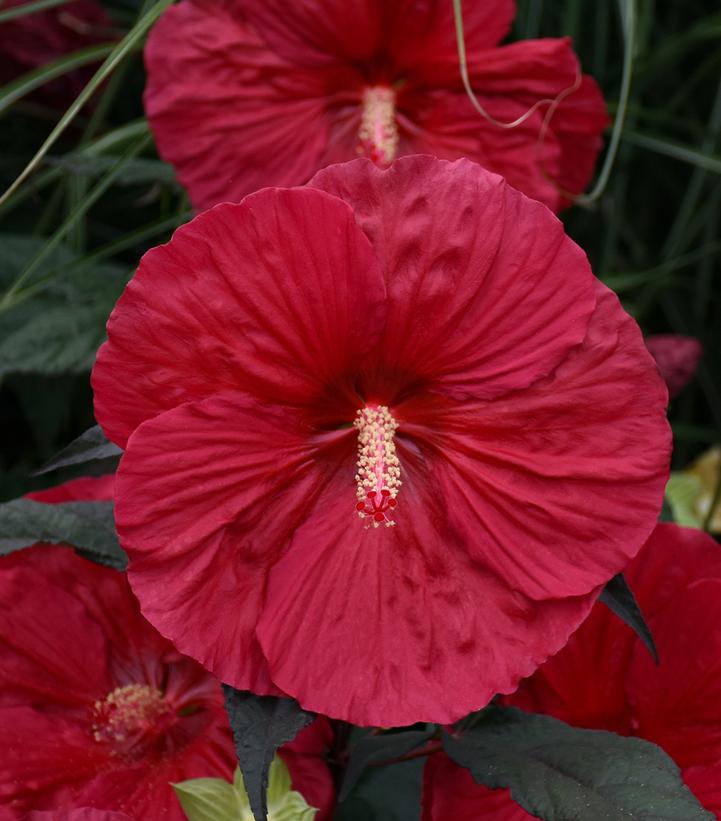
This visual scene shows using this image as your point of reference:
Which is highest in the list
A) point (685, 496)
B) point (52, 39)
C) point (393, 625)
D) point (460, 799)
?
point (52, 39)

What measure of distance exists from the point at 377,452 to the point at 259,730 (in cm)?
13

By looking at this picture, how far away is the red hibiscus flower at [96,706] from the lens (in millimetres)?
545

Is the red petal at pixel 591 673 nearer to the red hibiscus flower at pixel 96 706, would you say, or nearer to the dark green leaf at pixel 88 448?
the red hibiscus flower at pixel 96 706

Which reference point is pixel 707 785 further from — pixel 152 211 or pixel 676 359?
pixel 152 211

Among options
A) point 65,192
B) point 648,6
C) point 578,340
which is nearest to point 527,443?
point 578,340

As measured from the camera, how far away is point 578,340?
1.59 ft

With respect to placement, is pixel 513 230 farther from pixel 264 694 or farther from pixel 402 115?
pixel 402 115

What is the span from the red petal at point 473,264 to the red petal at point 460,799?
0.62 ft

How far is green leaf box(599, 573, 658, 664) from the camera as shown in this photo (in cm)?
50

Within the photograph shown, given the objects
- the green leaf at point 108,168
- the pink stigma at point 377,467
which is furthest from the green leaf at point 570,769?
the green leaf at point 108,168

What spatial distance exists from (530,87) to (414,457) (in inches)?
12.3

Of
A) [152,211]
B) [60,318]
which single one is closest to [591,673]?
[60,318]

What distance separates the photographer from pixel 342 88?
806 mm

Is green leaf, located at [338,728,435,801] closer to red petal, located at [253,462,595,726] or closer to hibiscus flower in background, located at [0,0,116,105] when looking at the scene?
red petal, located at [253,462,595,726]
